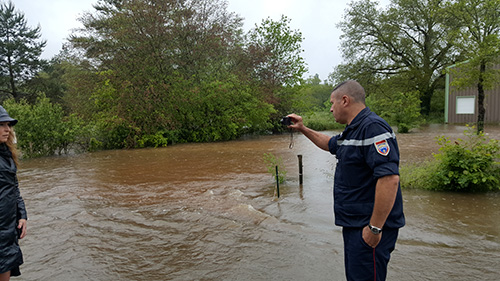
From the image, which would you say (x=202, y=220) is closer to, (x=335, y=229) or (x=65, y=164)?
(x=335, y=229)

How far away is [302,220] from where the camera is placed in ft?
20.9

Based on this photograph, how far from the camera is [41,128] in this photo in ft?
55.3

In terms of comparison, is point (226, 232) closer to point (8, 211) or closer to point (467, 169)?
point (8, 211)

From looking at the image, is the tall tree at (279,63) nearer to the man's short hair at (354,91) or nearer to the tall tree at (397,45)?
the tall tree at (397,45)

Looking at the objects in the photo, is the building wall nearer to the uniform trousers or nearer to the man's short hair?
the man's short hair

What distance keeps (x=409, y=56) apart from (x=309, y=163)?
24864 mm

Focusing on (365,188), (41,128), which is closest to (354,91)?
(365,188)

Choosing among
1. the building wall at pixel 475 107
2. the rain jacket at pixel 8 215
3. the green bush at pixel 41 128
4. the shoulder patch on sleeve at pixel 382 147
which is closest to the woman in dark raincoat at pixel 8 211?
the rain jacket at pixel 8 215

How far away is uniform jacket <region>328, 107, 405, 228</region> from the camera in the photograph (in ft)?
7.38

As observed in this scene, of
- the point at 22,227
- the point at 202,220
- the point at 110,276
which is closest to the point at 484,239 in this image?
the point at 202,220

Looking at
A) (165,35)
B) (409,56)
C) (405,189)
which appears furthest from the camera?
(409,56)

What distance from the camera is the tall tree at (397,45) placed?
1206 inches

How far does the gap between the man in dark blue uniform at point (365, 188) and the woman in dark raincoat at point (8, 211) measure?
104 inches

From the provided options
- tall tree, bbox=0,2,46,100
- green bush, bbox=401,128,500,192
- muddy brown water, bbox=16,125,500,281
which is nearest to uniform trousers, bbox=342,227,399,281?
muddy brown water, bbox=16,125,500,281
